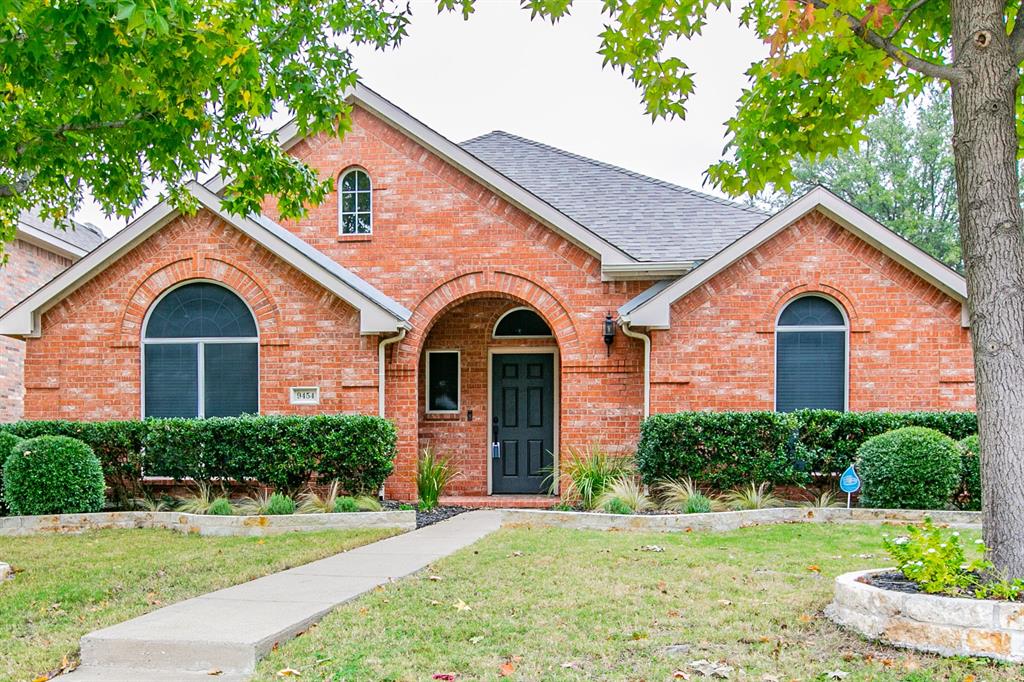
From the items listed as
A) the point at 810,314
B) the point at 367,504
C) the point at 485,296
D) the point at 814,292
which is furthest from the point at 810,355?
the point at 367,504

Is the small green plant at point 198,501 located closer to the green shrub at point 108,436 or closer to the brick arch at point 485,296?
the green shrub at point 108,436

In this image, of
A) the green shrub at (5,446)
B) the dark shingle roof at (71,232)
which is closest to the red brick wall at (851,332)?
the green shrub at (5,446)

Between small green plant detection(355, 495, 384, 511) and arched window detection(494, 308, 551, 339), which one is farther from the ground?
arched window detection(494, 308, 551, 339)

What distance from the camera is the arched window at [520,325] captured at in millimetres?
14469

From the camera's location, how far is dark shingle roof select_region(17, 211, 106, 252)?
17.5 meters

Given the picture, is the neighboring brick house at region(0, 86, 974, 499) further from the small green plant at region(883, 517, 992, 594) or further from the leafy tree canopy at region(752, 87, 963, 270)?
the leafy tree canopy at region(752, 87, 963, 270)

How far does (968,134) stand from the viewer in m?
5.85

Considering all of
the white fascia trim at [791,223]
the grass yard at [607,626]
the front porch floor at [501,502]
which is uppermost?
the white fascia trim at [791,223]

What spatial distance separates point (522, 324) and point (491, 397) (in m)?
1.31

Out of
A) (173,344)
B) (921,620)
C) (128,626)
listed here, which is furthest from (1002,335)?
(173,344)

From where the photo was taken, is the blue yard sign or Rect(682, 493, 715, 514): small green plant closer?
the blue yard sign

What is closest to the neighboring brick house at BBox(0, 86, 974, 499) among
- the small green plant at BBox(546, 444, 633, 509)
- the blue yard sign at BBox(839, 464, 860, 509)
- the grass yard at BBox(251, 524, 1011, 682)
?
the small green plant at BBox(546, 444, 633, 509)

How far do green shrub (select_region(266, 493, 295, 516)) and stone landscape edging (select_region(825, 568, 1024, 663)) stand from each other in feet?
24.1

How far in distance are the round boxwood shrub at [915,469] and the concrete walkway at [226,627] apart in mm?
6109
